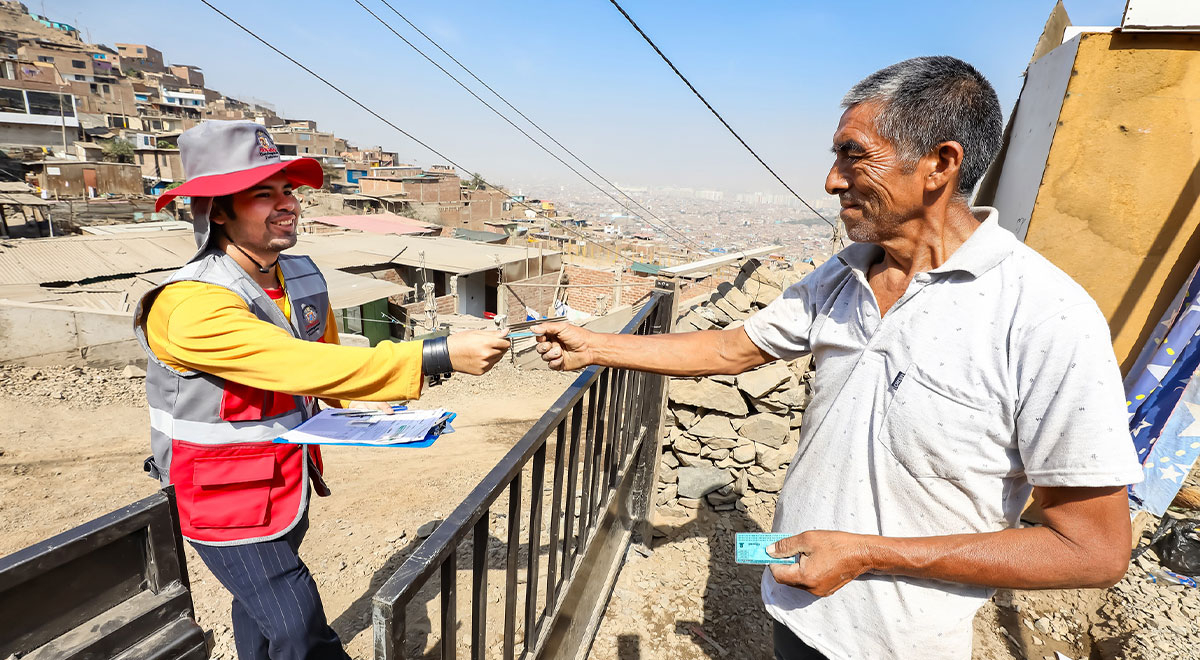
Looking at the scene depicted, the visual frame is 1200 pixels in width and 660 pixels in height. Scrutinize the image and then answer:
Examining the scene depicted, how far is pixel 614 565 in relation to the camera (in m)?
3.16

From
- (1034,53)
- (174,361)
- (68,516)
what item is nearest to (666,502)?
(174,361)

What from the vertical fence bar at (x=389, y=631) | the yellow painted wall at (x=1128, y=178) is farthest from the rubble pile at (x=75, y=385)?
the yellow painted wall at (x=1128, y=178)

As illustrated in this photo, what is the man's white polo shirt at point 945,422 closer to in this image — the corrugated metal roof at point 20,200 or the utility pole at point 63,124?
the corrugated metal roof at point 20,200

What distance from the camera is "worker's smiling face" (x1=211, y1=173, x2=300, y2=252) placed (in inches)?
73.7

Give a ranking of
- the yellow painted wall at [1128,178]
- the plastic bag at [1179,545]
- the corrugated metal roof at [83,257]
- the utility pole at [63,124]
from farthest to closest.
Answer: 1. the utility pole at [63,124]
2. the corrugated metal roof at [83,257]
3. the plastic bag at [1179,545]
4. the yellow painted wall at [1128,178]

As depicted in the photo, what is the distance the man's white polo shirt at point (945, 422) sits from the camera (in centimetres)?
111

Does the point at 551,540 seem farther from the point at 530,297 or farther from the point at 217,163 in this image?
the point at 530,297

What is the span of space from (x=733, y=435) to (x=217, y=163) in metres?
3.80

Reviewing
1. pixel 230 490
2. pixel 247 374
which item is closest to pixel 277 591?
pixel 230 490

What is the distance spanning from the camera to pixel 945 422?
4.12 ft

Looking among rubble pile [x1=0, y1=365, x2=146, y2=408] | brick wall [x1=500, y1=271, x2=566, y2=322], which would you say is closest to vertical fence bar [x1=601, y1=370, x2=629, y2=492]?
rubble pile [x1=0, y1=365, x2=146, y2=408]

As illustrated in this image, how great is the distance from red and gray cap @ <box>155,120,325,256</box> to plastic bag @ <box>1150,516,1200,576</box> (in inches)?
202

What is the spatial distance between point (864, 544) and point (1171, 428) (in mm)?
2795

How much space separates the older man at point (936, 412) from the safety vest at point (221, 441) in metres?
1.58
